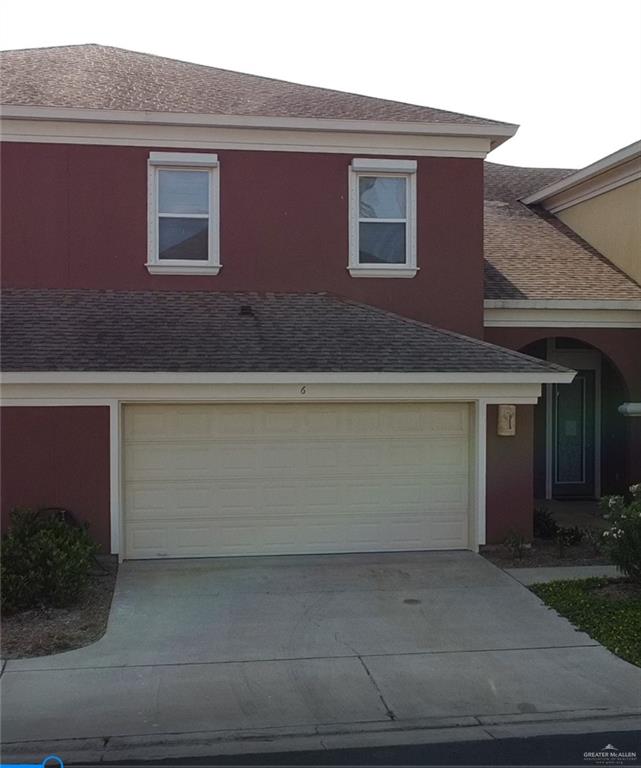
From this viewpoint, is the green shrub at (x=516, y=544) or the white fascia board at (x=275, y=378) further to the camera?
the green shrub at (x=516, y=544)

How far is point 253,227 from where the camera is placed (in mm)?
12883

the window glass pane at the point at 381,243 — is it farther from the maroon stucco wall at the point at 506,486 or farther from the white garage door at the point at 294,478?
the maroon stucco wall at the point at 506,486

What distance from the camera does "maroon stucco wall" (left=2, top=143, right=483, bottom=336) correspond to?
1244 cm

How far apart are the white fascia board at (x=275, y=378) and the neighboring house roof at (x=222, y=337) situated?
84mm

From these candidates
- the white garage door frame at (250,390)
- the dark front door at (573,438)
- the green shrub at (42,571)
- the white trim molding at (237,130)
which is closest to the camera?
the green shrub at (42,571)

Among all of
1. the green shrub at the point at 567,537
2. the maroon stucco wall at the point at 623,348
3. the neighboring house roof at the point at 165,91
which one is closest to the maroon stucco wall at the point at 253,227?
the neighboring house roof at the point at 165,91

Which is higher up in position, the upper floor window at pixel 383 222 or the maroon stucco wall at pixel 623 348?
the upper floor window at pixel 383 222

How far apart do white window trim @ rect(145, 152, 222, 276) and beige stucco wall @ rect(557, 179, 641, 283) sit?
23.7ft

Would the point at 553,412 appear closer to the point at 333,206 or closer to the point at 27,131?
the point at 333,206

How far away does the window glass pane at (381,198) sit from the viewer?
1318 centimetres

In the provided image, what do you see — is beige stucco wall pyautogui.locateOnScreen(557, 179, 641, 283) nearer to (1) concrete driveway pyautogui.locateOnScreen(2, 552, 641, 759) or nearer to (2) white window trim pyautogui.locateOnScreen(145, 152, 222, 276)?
(2) white window trim pyautogui.locateOnScreen(145, 152, 222, 276)

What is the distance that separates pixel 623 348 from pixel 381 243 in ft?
15.4

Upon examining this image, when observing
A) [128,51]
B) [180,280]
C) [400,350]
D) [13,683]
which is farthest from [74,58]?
[13,683]

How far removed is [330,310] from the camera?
12.6 meters
